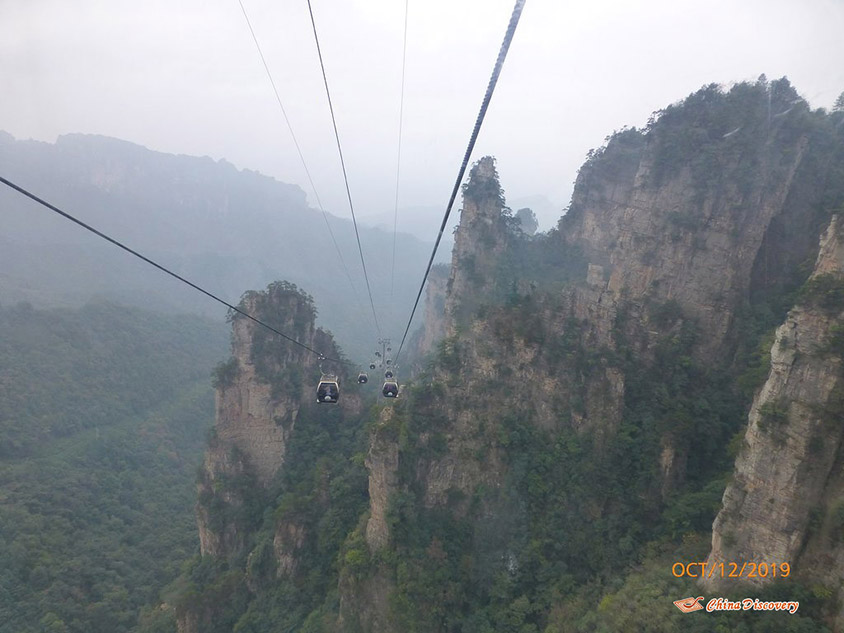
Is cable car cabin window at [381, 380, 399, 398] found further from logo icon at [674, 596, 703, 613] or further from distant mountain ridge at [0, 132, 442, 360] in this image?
distant mountain ridge at [0, 132, 442, 360]

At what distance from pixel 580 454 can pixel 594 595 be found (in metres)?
5.17

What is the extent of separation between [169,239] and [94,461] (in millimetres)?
126687

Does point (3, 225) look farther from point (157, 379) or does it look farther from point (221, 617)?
point (221, 617)

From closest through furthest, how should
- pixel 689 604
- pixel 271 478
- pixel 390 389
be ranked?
pixel 689 604, pixel 390 389, pixel 271 478

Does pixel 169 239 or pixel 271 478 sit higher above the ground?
pixel 169 239

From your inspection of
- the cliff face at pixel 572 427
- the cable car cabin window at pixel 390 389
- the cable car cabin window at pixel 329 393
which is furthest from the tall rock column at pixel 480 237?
the cable car cabin window at pixel 329 393

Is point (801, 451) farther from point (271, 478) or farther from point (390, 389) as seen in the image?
point (271, 478)

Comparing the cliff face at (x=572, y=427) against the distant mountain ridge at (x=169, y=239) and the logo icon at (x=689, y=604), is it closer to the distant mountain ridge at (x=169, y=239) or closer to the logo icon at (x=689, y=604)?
the logo icon at (x=689, y=604)

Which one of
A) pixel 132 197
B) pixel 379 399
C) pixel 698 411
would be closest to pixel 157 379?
pixel 379 399

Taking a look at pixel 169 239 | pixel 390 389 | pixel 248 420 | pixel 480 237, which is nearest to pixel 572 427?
pixel 390 389

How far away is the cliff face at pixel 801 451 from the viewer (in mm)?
9625

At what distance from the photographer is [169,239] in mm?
141750

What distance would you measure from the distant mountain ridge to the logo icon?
6469 centimetres

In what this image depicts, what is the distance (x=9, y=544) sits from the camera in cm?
2486
